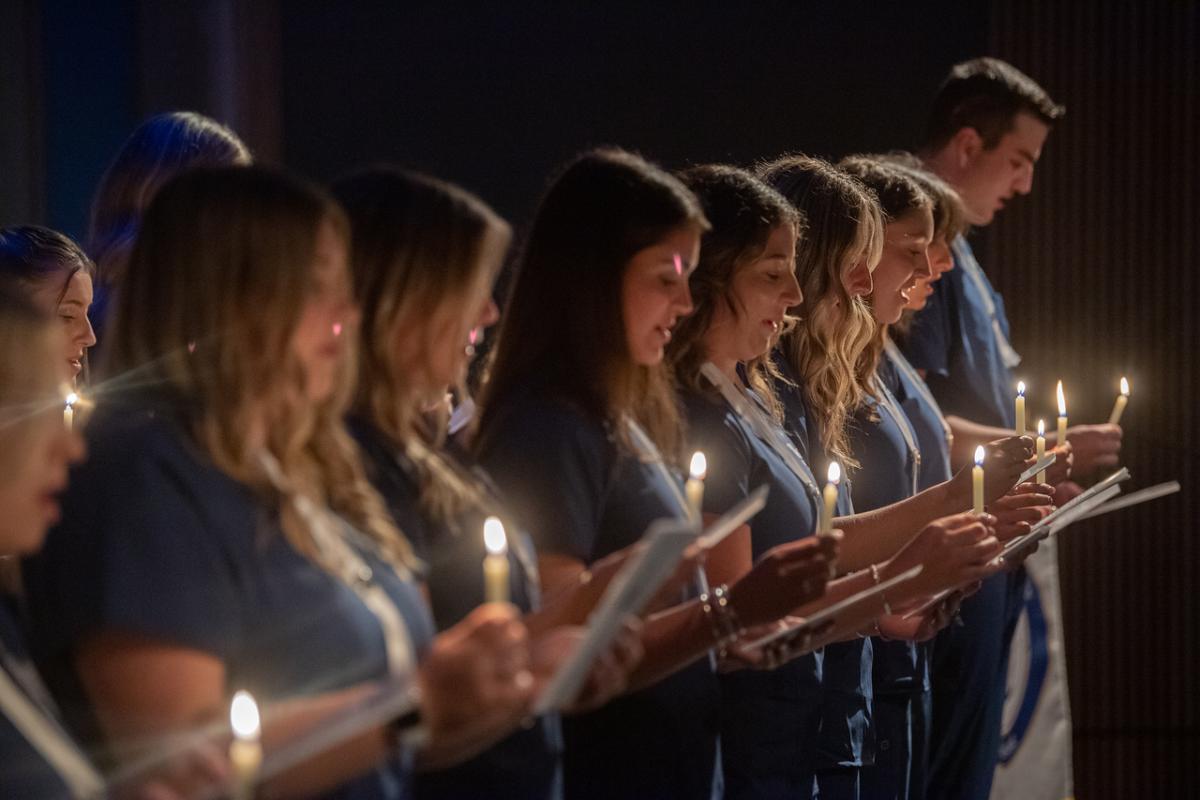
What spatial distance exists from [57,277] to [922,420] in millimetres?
1634

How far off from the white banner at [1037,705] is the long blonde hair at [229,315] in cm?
277

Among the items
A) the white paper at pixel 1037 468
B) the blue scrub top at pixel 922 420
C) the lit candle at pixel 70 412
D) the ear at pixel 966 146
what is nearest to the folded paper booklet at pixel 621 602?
the lit candle at pixel 70 412

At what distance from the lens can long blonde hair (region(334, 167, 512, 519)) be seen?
6.32ft

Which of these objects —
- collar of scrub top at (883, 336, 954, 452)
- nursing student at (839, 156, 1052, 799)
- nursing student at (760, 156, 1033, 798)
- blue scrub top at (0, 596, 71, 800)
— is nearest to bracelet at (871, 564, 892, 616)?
nursing student at (760, 156, 1033, 798)

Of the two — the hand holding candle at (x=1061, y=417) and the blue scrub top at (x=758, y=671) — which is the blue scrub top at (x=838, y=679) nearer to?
the blue scrub top at (x=758, y=671)

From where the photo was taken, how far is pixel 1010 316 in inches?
209

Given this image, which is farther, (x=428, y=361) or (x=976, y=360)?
(x=976, y=360)

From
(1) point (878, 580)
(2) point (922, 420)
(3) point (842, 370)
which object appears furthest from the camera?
(2) point (922, 420)

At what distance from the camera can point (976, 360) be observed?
13.3 ft

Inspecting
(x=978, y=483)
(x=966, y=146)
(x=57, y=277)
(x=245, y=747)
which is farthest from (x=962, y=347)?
(x=245, y=747)

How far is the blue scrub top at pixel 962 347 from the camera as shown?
3969mm

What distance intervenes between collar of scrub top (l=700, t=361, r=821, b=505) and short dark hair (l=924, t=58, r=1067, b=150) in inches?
67.1

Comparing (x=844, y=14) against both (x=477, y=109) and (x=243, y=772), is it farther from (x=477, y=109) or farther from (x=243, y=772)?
(x=243, y=772)

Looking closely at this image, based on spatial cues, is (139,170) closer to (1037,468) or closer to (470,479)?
(470,479)
